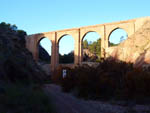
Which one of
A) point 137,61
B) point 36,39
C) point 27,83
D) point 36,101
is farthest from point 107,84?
point 36,39

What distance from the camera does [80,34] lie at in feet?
106

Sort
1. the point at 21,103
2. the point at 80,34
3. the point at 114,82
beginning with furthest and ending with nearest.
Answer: the point at 80,34 < the point at 114,82 < the point at 21,103

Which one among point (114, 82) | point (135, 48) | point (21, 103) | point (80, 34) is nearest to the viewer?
point (21, 103)

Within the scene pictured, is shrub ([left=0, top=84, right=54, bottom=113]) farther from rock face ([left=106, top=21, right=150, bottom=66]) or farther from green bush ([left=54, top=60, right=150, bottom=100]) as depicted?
rock face ([left=106, top=21, right=150, bottom=66])

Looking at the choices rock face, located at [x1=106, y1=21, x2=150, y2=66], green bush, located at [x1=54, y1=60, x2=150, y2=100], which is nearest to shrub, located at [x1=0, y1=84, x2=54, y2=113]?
green bush, located at [x1=54, y1=60, x2=150, y2=100]

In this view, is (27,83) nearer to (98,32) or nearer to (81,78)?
(81,78)

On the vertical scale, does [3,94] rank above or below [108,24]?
below

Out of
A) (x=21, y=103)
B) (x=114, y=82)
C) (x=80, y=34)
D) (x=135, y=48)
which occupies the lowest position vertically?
(x=21, y=103)

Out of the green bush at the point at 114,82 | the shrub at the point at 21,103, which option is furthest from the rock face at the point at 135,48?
the shrub at the point at 21,103

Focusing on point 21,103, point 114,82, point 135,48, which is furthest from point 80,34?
point 21,103

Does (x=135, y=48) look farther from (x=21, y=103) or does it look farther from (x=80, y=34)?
(x=21, y=103)

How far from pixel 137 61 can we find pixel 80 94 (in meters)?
8.36

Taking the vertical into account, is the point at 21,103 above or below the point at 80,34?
below

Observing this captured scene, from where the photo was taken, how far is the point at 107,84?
36.3 ft
